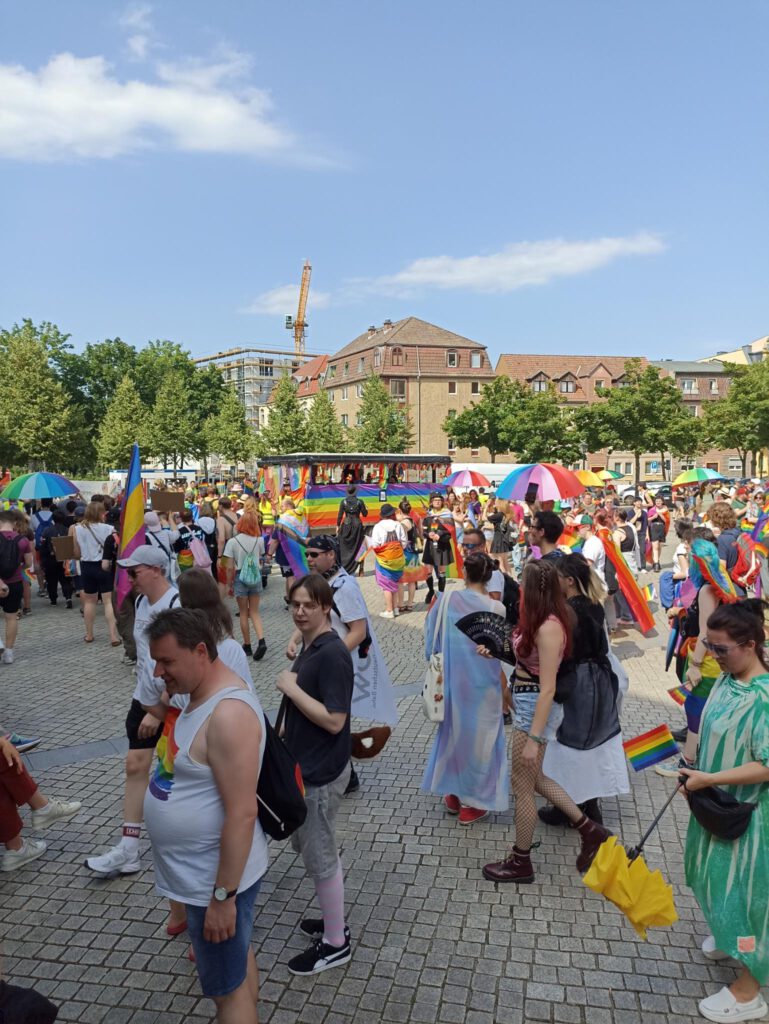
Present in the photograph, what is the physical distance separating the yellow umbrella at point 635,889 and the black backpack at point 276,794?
1298 millimetres

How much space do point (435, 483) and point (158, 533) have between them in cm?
1668

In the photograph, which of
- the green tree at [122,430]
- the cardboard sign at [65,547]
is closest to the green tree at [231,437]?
the green tree at [122,430]

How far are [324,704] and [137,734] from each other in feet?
4.90

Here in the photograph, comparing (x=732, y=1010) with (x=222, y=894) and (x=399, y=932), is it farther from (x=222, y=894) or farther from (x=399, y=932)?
(x=222, y=894)

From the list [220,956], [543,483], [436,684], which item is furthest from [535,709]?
[543,483]

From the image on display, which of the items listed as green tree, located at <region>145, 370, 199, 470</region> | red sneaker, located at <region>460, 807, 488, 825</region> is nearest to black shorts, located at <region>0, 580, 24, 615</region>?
red sneaker, located at <region>460, 807, 488, 825</region>

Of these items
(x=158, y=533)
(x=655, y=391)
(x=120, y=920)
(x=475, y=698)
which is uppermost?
(x=655, y=391)

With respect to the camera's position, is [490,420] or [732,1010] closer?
[732,1010]

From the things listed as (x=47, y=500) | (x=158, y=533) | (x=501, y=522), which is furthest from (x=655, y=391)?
(x=158, y=533)

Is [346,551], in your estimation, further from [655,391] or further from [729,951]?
[655,391]

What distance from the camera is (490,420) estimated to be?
51031mm

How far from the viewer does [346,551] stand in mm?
13273

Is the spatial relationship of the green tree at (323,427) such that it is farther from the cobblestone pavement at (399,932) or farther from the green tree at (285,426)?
the cobblestone pavement at (399,932)

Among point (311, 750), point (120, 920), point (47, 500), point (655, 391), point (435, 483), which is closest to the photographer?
point (311, 750)
